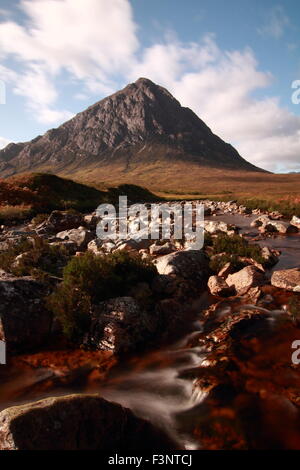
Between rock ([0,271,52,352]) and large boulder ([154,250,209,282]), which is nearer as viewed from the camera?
rock ([0,271,52,352])

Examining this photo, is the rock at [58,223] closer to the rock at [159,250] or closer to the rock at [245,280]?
the rock at [159,250]

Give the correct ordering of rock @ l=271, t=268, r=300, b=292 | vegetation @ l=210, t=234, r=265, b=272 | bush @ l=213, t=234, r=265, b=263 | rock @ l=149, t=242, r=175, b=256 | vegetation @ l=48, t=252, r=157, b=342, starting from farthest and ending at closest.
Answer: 1. rock @ l=149, t=242, r=175, b=256
2. bush @ l=213, t=234, r=265, b=263
3. vegetation @ l=210, t=234, r=265, b=272
4. rock @ l=271, t=268, r=300, b=292
5. vegetation @ l=48, t=252, r=157, b=342

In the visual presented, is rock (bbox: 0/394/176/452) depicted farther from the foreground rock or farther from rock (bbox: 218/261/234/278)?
rock (bbox: 218/261/234/278)

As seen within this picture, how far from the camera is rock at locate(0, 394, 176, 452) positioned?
4242 mm

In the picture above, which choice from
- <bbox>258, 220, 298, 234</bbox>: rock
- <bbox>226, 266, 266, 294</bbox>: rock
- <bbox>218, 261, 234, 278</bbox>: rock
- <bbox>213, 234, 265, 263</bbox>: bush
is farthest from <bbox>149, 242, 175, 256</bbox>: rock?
<bbox>258, 220, 298, 234</bbox>: rock

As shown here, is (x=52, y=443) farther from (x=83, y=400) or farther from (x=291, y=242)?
(x=291, y=242)

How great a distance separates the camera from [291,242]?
2005 centimetres

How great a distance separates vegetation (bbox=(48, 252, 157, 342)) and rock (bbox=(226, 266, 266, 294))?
3.26m

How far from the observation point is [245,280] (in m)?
11.3

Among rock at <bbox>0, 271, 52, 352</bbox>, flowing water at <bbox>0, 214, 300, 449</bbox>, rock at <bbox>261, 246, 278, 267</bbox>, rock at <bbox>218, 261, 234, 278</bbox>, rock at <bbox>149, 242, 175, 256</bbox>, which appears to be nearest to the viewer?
flowing water at <bbox>0, 214, 300, 449</bbox>

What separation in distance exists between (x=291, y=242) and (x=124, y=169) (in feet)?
611

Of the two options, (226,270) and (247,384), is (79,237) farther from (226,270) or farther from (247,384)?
(247,384)
